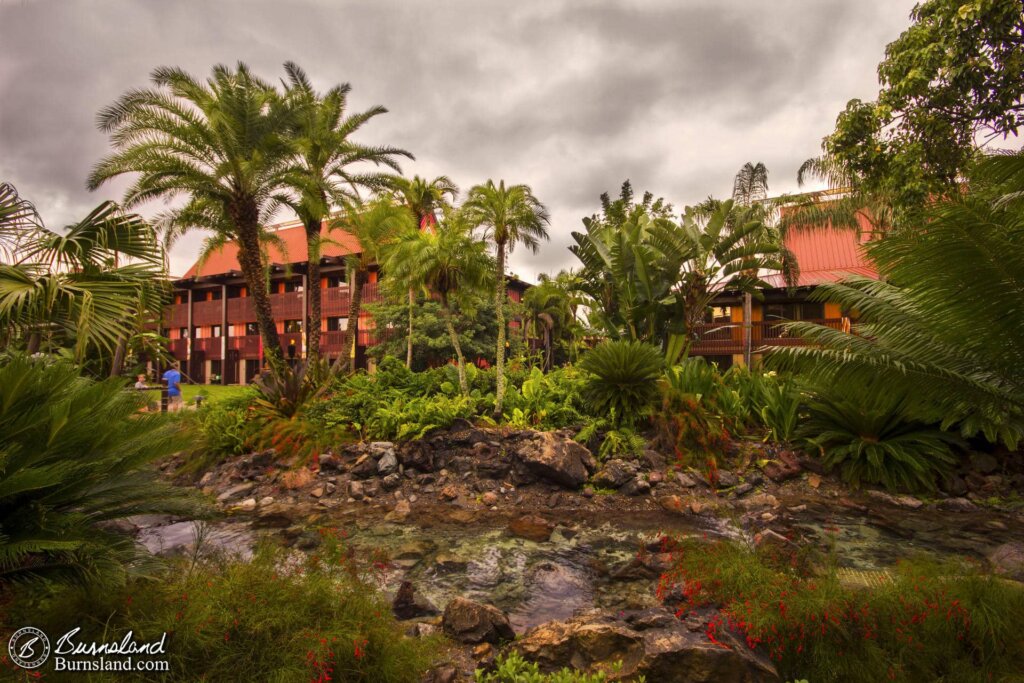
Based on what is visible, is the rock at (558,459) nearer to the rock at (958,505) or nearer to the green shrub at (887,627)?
the green shrub at (887,627)

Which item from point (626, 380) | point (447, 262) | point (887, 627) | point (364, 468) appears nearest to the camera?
point (887, 627)

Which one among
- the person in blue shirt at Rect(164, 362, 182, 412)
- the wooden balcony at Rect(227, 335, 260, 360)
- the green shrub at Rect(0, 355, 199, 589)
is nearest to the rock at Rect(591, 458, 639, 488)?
the green shrub at Rect(0, 355, 199, 589)

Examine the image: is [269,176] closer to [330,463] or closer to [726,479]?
[330,463]

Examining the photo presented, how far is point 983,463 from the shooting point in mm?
9188

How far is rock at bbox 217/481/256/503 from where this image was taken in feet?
32.0

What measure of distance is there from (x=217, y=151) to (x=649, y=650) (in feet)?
49.4

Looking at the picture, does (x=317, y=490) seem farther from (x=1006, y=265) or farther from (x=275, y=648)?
(x=1006, y=265)

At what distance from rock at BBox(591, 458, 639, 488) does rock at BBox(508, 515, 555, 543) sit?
162 centimetres

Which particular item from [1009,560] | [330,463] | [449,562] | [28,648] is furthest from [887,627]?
[330,463]

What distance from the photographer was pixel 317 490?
9812 millimetres

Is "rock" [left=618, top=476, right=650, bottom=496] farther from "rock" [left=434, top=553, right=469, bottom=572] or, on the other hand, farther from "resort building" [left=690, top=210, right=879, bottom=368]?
"resort building" [left=690, top=210, right=879, bottom=368]

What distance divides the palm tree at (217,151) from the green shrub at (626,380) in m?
8.27

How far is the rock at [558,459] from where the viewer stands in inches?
380

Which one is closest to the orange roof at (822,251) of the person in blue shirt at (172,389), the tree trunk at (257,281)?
the tree trunk at (257,281)
